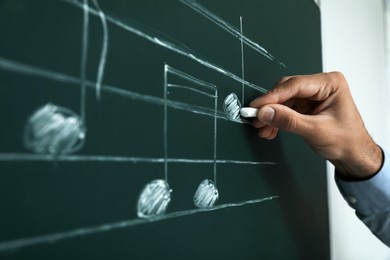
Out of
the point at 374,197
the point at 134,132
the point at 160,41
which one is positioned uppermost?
A: the point at 160,41

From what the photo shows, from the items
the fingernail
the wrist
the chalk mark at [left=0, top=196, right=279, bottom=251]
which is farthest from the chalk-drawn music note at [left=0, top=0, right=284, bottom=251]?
the wrist

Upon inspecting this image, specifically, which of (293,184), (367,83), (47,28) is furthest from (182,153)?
(367,83)

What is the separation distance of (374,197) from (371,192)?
18mm

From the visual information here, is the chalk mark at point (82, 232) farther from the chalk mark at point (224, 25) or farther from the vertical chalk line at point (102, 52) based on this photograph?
the chalk mark at point (224, 25)

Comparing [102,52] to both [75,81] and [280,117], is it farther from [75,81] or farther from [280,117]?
[280,117]

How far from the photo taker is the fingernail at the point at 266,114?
60 centimetres

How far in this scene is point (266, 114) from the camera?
1.99 ft

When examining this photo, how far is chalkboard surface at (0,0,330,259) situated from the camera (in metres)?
0.30

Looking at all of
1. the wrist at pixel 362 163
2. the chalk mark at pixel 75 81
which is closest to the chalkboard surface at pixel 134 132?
the chalk mark at pixel 75 81

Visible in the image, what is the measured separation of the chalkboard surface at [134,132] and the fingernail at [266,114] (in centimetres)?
4

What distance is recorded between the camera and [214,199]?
53 centimetres

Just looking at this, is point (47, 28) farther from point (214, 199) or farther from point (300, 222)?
point (300, 222)

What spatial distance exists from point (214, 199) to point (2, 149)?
0.31 metres

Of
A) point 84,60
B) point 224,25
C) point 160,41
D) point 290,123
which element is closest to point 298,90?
point 290,123
